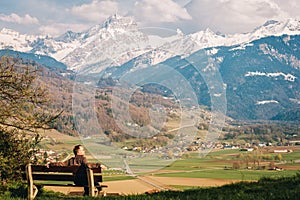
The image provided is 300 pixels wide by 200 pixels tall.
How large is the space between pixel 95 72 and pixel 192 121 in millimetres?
5420

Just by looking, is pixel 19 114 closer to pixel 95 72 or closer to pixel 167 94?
pixel 95 72

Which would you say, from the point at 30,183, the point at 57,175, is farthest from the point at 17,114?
the point at 57,175

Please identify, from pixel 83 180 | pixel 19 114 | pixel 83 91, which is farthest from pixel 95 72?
pixel 83 180

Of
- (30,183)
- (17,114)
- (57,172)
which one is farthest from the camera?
(17,114)

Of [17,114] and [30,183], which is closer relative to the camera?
[30,183]

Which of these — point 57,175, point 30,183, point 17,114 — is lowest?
point 30,183

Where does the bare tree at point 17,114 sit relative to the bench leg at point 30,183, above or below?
above

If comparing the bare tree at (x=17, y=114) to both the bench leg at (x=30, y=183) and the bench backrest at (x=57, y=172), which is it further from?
the bench backrest at (x=57, y=172)

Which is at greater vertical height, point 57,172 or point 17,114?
point 17,114

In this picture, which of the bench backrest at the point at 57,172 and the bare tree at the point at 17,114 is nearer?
the bench backrest at the point at 57,172

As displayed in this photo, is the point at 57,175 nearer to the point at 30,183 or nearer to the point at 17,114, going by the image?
the point at 30,183

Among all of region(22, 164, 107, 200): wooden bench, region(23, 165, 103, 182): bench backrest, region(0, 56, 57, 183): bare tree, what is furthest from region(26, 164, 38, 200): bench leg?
region(0, 56, 57, 183): bare tree

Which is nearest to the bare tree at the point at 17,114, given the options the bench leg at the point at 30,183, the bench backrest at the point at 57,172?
the bench leg at the point at 30,183

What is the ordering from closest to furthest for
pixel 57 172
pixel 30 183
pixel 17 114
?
pixel 30 183 → pixel 57 172 → pixel 17 114
